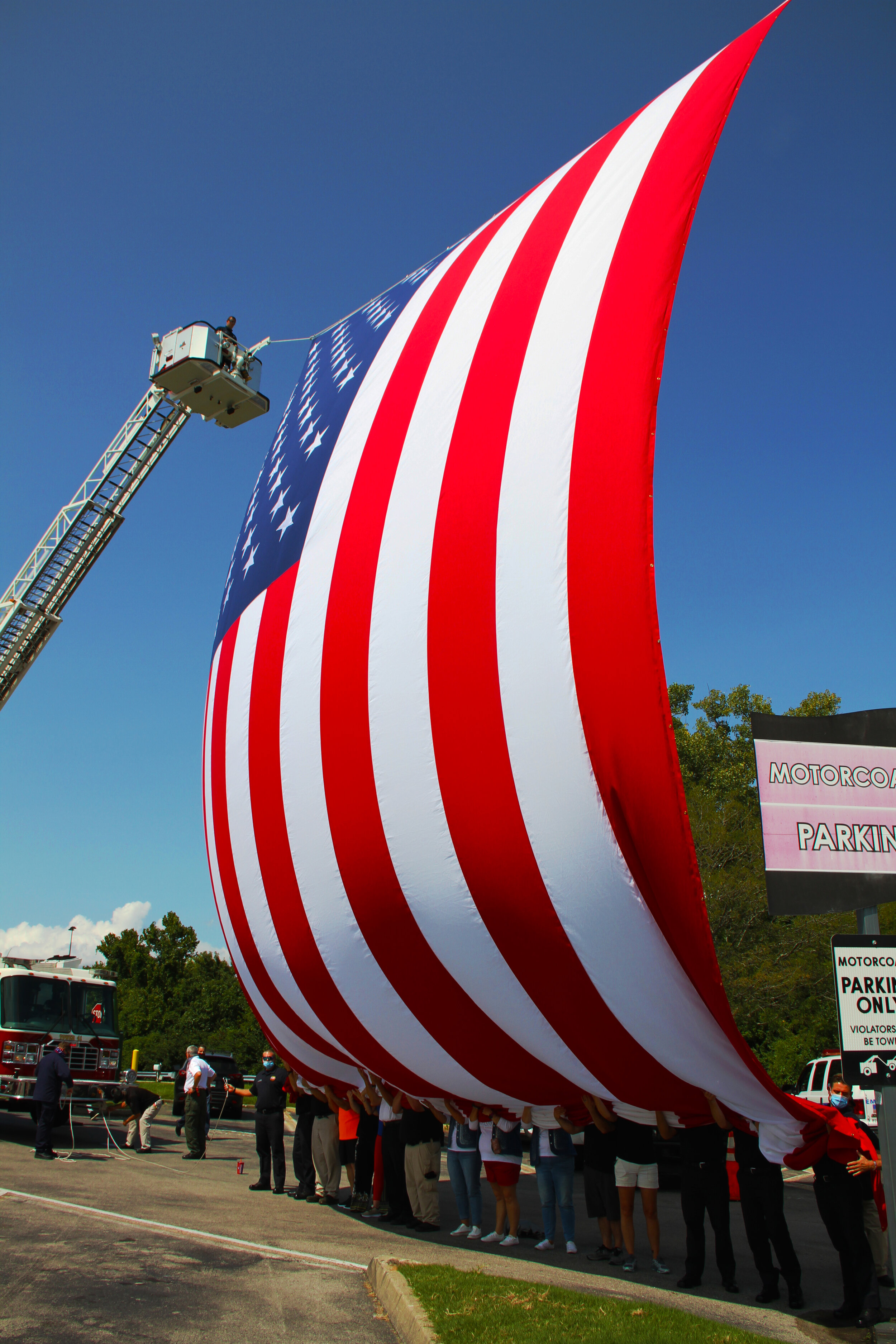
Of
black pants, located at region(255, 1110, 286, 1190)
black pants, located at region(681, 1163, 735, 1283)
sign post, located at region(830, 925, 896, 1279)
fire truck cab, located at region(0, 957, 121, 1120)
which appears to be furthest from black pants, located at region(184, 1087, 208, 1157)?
sign post, located at region(830, 925, 896, 1279)

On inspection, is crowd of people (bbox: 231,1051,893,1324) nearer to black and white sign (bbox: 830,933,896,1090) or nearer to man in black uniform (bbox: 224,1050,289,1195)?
man in black uniform (bbox: 224,1050,289,1195)

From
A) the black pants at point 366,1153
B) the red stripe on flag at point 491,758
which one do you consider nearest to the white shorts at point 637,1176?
the red stripe on flag at point 491,758

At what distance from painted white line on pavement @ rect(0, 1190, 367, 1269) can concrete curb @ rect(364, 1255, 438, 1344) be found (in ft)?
2.03

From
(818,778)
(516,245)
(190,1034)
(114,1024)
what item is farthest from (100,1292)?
(190,1034)

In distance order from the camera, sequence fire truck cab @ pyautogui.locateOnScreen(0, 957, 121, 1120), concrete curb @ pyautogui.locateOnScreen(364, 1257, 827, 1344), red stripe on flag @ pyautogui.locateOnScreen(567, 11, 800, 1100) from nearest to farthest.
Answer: red stripe on flag @ pyautogui.locateOnScreen(567, 11, 800, 1100), concrete curb @ pyautogui.locateOnScreen(364, 1257, 827, 1344), fire truck cab @ pyautogui.locateOnScreen(0, 957, 121, 1120)

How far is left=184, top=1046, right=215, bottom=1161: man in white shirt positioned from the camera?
14070mm

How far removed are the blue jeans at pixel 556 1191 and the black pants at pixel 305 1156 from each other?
142 inches

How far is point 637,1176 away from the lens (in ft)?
24.2

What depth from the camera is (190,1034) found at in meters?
43.9

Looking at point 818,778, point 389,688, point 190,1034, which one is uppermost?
point 389,688

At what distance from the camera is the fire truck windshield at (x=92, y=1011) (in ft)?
51.3

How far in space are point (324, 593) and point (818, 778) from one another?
3.92m

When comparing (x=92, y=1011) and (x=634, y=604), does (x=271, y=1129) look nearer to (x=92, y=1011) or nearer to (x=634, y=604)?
(x=92, y=1011)

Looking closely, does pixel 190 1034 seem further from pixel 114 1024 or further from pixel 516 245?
pixel 516 245
